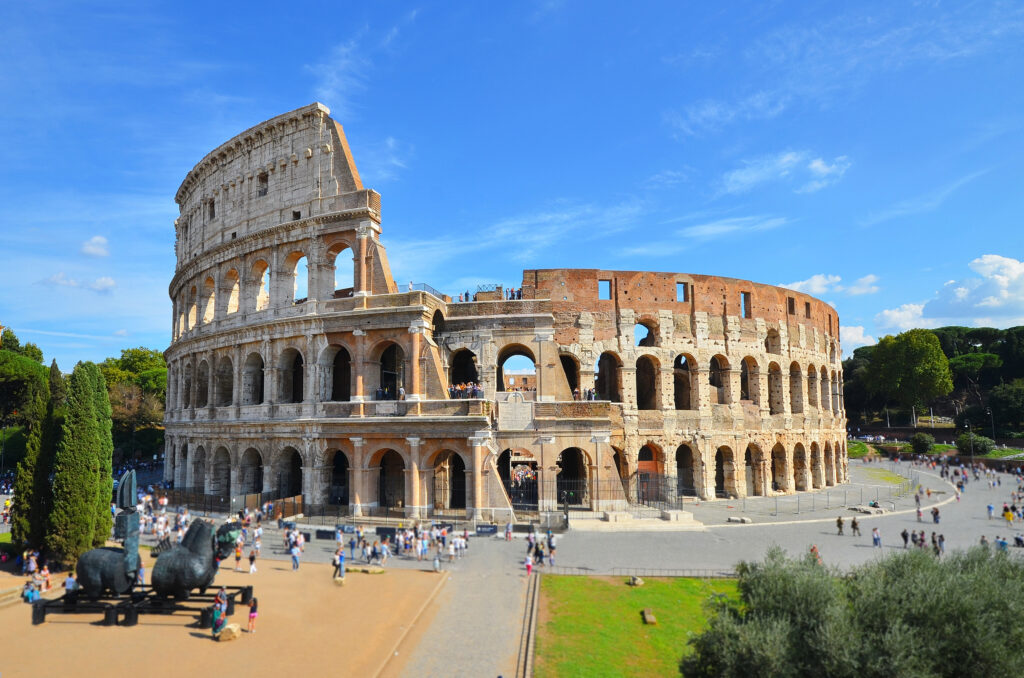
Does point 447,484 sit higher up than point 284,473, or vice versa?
point 284,473

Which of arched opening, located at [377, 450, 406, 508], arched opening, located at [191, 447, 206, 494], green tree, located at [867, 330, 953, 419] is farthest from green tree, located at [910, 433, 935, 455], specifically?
arched opening, located at [191, 447, 206, 494]

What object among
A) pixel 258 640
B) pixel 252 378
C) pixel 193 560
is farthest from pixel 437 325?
pixel 258 640

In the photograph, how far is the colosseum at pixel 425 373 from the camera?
91.8 ft

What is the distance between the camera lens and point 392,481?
30.3m

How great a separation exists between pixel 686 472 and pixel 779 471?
7464 millimetres

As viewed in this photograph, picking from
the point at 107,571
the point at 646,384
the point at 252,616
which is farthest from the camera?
the point at 646,384

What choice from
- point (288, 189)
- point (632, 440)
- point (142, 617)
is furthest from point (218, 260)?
point (632, 440)

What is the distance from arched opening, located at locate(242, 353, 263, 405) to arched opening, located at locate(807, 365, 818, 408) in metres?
36.4

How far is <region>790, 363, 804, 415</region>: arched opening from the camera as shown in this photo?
4025cm

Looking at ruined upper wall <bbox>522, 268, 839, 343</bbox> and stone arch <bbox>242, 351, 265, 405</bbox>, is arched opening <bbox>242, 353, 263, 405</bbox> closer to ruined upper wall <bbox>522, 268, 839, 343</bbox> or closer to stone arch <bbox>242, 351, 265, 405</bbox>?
stone arch <bbox>242, 351, 265, 405</bbox>

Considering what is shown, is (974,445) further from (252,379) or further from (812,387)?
(252,379)

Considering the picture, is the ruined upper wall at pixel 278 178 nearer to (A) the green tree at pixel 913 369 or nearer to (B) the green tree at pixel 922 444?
(B) the green tree at pixel 922 444

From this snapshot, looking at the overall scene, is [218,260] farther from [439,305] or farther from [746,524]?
[746,524]

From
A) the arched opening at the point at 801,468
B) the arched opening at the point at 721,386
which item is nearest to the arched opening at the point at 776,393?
the arched opening at the point at 801,468
